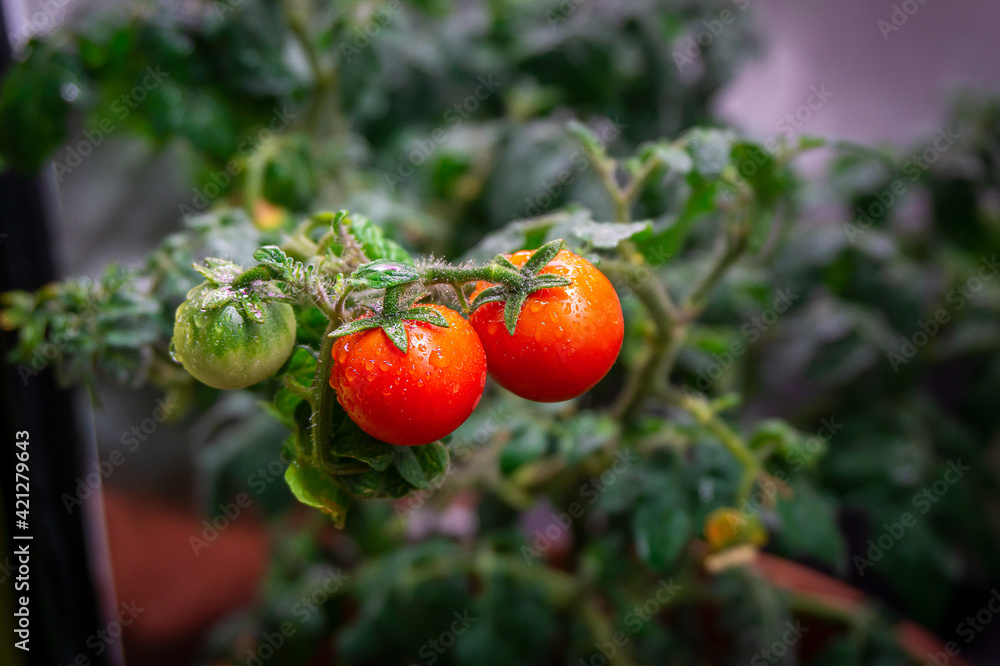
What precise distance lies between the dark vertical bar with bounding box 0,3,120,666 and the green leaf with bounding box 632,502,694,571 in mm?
431

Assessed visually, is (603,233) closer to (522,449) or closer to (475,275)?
(475,275)

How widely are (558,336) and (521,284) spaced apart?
0.03 metres

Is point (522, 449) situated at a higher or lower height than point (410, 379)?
lower

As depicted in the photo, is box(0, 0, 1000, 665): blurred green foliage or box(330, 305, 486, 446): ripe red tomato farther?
box(0, 0, 1000, 665): blurred green foliage

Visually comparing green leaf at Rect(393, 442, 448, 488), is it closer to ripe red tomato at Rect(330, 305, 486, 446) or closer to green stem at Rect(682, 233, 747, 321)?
ripe red tomato at Rect(330, 305, 486, 446)

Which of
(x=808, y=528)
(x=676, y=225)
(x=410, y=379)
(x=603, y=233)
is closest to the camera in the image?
(x=410, y=379)

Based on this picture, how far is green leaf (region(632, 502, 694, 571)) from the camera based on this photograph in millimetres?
506

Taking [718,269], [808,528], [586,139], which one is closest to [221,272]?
[586,139]

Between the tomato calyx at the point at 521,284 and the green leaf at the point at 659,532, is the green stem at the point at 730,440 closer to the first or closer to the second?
the green leaf at the point at 659,532

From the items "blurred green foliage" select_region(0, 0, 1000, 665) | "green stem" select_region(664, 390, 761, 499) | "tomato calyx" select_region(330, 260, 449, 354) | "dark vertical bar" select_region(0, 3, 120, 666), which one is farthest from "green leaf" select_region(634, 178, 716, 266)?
"dark vertical bar" select_region(0, 3, 120, 666)

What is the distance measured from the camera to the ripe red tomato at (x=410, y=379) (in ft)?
0.88

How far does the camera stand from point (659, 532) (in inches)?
20.6

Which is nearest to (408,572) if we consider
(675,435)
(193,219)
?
(675,435)

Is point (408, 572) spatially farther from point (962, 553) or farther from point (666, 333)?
point (962, 553)
